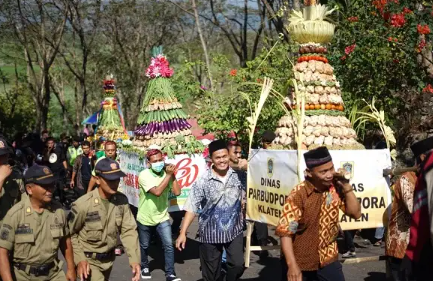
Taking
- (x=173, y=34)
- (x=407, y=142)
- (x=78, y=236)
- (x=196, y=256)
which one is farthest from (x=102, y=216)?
(x=173, y=34)

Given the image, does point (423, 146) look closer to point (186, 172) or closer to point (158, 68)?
point (186, 172)

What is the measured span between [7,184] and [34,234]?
1209 millimetres

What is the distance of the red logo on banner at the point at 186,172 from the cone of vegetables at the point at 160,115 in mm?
500

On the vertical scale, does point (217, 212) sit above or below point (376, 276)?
above

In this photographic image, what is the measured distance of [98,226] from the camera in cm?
602

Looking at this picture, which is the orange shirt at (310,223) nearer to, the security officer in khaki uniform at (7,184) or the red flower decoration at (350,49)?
the security officer in khaki uniform at (7,184)

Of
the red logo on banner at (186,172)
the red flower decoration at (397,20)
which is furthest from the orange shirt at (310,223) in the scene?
the red flower decoration at (397,20)

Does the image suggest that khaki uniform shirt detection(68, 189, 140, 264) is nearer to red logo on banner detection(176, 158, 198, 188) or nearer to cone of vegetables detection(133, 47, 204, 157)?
red logo on banner detection(176, 158, 198, 188)

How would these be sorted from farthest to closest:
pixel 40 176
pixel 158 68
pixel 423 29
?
1. pixel 158 68
2. pixel 423 29
3. pixel 40 176

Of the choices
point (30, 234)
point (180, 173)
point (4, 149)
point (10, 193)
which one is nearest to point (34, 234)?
point (30, 234)

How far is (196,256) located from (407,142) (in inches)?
178

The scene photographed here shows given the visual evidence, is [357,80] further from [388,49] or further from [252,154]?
[252,154]

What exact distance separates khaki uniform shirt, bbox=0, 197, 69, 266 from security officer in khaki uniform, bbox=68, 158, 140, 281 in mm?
311

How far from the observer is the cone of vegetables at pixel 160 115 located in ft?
40.5
